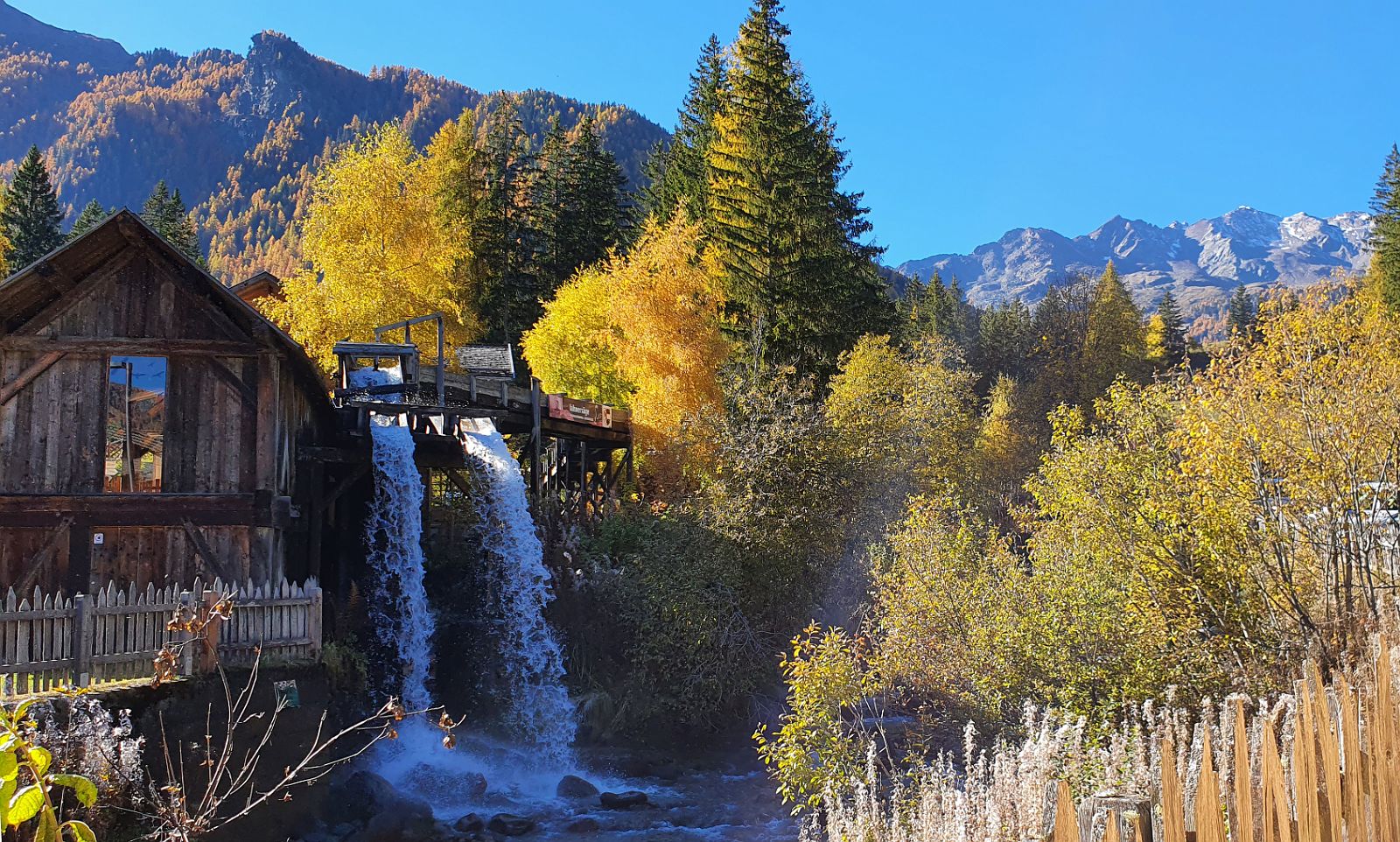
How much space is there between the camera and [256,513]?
1664cm

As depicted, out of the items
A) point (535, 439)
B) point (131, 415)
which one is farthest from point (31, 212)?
point (131, 415)

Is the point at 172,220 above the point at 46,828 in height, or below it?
above

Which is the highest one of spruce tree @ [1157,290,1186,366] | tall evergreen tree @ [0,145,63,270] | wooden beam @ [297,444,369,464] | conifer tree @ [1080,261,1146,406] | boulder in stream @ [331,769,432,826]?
tall evergreen tree @ [0,145,63,270]

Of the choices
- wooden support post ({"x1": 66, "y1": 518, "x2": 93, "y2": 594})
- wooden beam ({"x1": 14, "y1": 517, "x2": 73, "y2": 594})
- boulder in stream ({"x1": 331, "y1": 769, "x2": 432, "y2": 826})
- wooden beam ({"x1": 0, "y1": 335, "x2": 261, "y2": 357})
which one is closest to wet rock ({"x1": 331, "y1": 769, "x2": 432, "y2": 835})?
boulder in stream ({"x1": 331, "y1": 769, "x2": 432, "y2": 826})

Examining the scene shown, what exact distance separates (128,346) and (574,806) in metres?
9.64

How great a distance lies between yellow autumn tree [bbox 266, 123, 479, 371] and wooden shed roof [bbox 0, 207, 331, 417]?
14300 mm

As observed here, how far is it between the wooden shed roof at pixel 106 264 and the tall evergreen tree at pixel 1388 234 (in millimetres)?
52532

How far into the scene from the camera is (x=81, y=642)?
11820 mm

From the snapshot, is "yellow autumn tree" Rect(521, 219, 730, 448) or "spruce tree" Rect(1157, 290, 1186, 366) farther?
"spruce tree" Rect(1157, 290, 1186, 366)

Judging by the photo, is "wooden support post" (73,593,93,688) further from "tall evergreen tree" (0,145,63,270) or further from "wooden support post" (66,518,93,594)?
"tall evergreen tree" (0,145,63,270)

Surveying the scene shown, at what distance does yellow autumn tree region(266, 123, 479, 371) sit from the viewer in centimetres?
3111

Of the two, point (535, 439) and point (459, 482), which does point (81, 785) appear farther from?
point (535, 439)

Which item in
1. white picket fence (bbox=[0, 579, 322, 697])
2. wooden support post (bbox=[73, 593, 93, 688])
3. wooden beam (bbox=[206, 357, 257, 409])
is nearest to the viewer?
white picket fence (bbox=[0, 579, 322, 697])

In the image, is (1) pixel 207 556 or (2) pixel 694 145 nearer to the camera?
(1) pixel 207 556
